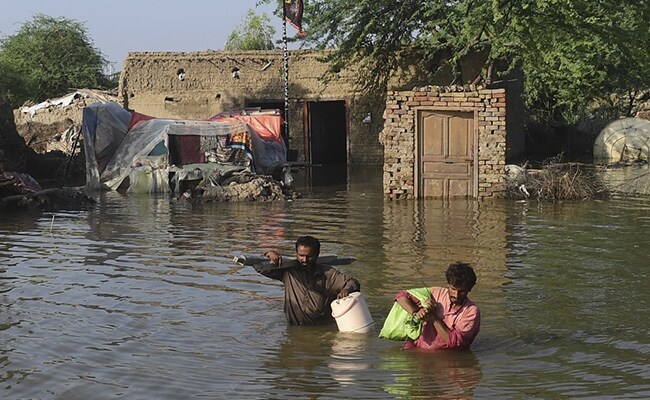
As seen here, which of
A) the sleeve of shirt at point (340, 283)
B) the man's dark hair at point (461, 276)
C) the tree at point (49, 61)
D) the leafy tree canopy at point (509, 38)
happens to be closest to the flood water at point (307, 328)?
the sleeve of shirt at point (340, 283)

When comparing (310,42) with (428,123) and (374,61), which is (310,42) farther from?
(428,123)

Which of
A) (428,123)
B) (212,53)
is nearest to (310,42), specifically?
(212,53)

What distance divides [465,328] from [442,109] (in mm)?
11973

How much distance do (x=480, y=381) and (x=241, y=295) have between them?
3973 millimetres

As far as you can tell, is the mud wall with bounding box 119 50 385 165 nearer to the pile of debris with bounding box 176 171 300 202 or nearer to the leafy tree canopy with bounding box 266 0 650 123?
the leafy tree canopy with bounding box 266 0 650 123

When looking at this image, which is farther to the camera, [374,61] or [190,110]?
[190,110]

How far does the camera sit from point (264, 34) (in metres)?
58.3

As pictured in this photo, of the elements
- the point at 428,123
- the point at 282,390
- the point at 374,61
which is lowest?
the point at 282,390

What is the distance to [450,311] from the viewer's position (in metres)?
7.32

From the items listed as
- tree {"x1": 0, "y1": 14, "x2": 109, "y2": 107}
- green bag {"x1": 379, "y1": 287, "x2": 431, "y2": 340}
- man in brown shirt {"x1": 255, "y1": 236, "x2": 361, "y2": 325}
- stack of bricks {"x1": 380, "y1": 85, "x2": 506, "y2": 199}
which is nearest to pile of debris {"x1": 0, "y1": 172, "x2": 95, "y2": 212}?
stack of bricks {"x1": 380, "y1": 85, "x2": 506, "y2": 199}

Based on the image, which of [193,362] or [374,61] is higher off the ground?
[374,61]

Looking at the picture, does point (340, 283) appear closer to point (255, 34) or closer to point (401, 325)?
point (401, 325)

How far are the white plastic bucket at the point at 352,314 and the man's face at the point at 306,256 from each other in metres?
0.39

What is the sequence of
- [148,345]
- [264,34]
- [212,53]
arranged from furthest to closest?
1. [264,34]
2. [212,53]
3. [148,345]
